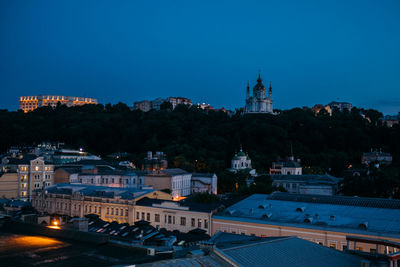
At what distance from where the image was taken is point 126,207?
44781mm

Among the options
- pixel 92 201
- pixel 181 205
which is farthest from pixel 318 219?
pixel 92 201

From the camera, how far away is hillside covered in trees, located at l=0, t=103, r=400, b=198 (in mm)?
94062

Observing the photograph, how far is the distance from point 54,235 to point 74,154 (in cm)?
8370

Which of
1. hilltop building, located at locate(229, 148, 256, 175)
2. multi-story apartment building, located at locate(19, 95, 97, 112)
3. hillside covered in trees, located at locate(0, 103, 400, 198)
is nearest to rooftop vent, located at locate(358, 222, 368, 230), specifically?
hillside covered in trees, located at locate(0, 103, 400, 198)

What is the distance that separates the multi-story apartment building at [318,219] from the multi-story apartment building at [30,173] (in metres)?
45.4

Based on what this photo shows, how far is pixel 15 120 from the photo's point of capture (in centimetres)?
11938

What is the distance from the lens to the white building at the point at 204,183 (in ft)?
232

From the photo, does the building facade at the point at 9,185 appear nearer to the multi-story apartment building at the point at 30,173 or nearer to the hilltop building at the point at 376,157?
the multi-story apartment building at the point at 30,173

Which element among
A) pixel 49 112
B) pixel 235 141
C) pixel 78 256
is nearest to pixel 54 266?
pixel 78 256

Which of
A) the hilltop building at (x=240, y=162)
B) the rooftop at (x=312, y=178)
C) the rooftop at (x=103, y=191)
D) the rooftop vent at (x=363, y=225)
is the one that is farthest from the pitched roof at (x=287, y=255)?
the hilltop building at (x=240, y=162)

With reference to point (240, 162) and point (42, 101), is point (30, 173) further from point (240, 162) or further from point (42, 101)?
point (42, 101)

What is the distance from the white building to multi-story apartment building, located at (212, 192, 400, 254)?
30874 millimetres

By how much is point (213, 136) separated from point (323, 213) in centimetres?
7149

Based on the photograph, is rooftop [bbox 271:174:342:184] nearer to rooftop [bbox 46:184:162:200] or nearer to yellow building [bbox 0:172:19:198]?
rooftop [bbox 46:184:162:200]
